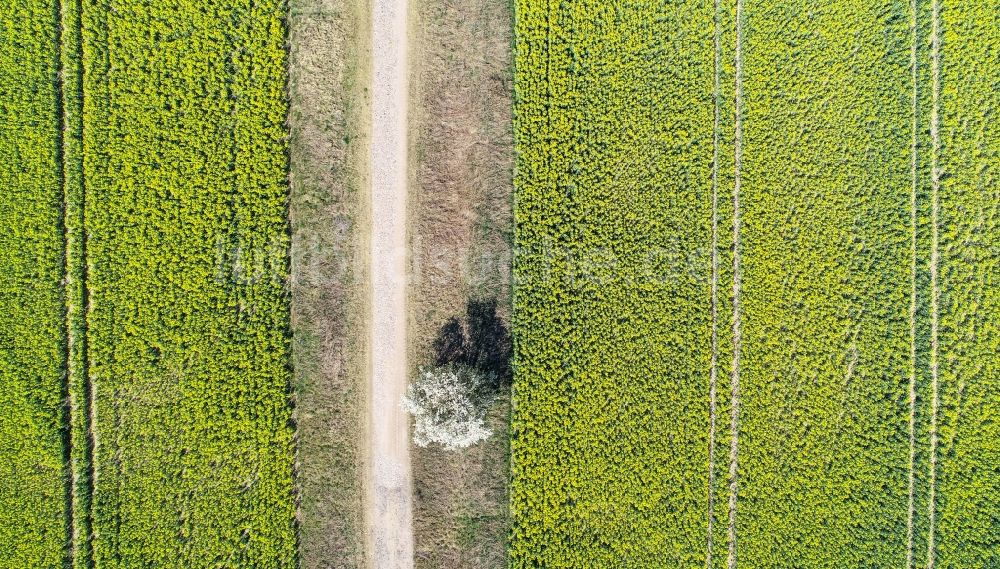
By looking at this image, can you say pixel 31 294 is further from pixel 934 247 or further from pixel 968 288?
pixel 968 288

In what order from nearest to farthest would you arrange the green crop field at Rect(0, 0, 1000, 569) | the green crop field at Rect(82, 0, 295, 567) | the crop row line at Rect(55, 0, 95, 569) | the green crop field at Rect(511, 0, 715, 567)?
the crop row line at Rect(55, 0, 95, 569) < the green crop field at Rect(82, 0, 295, 567) < the green crop field at Rect(0, 0, 1000, 569) < the green crop field at Rect(511, 0, 715, 567)

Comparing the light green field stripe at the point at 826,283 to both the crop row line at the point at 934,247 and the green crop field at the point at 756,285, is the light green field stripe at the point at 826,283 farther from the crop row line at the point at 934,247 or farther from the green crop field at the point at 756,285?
the crop row line at the point at 934,247

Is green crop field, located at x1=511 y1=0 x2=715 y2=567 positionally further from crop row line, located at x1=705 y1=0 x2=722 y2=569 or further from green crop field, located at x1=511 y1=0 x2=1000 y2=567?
crop row line, located at x1=705 y1=0 x2=722 y2=569

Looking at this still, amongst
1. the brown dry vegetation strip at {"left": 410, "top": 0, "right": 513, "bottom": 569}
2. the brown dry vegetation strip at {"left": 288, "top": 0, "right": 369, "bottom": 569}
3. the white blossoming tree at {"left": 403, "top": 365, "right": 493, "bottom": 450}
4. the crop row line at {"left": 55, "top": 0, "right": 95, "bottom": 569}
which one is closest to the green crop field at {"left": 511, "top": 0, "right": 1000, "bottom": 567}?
the brown dry vegetation strip at {"left": 410, "top": 0, "right": 513, "bottom": 569}

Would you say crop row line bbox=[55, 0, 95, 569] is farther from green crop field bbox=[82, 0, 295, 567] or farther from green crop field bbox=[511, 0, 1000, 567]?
green crop field bbox=[511, 0, 1000, 567]

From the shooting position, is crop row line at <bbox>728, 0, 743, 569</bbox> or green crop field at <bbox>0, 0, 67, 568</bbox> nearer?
green crop field at <bbox>0, 0, 67, 568</bbox>

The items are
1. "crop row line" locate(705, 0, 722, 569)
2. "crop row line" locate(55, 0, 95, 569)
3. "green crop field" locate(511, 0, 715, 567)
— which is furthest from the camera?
"crop row line" locate(705, 0, 722, 569)

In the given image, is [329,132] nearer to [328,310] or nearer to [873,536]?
[328,310]

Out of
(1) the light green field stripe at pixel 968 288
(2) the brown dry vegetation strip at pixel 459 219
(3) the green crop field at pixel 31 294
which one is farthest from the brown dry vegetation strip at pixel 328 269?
(1) the light green field stripe at pixel 968 288
